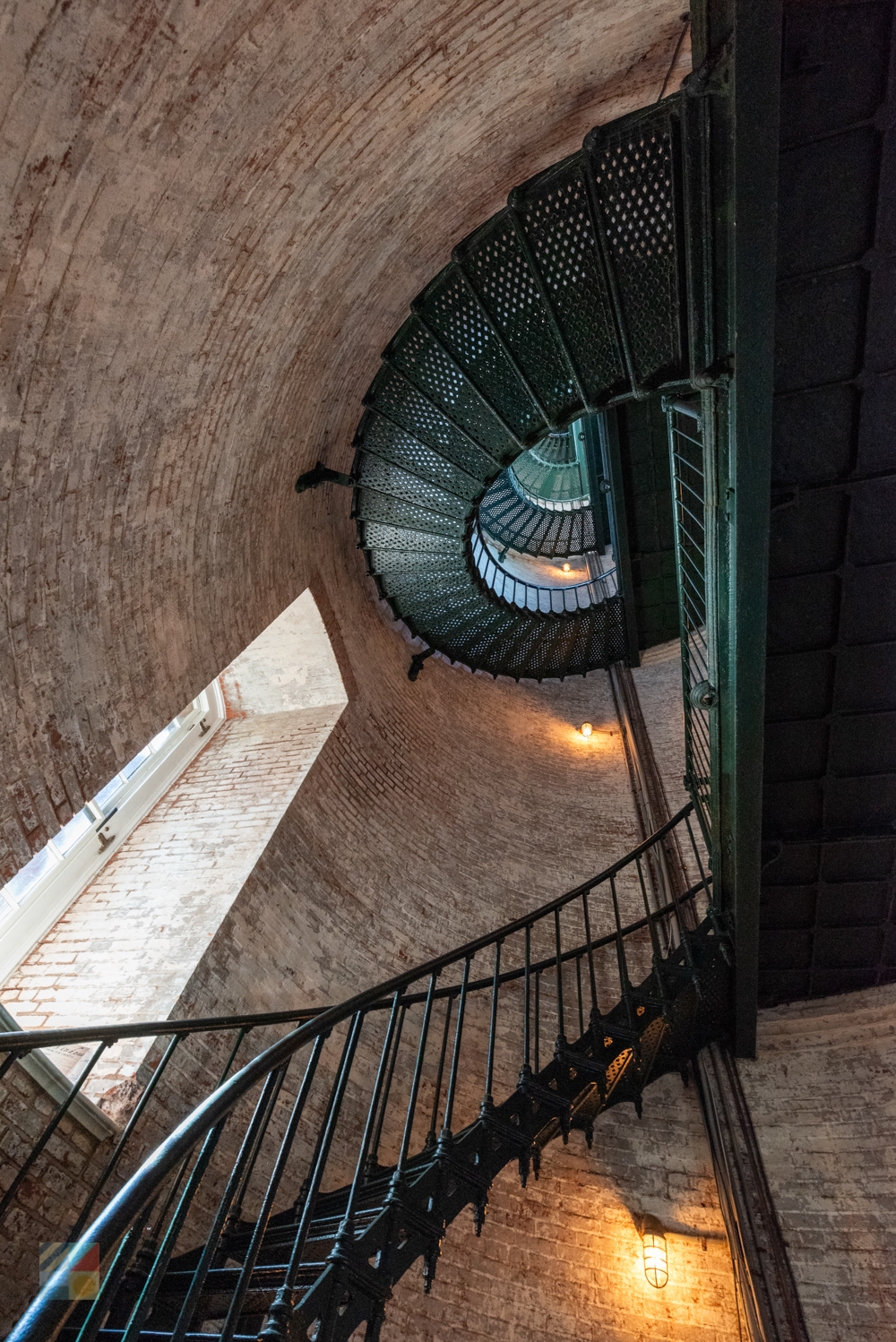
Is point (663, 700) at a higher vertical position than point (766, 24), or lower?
lower

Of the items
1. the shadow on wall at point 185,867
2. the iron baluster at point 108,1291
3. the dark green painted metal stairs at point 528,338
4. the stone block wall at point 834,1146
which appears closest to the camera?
the iron baluster at point 108,1291

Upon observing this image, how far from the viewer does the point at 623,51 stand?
11.9 ft

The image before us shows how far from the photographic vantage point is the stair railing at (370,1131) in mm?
1639

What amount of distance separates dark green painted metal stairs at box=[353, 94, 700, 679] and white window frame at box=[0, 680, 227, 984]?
2.21 metres

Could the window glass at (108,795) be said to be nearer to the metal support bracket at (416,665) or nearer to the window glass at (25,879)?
the window glass at (25,879)

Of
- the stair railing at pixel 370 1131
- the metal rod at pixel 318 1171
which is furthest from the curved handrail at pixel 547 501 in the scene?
the metal rod at pixel 318 1171

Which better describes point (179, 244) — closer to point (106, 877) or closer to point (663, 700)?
point (106, 877)

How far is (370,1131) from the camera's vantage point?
6.67 feet

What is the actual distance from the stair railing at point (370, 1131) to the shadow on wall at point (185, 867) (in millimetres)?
808

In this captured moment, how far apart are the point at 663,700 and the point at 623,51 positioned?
6098mm

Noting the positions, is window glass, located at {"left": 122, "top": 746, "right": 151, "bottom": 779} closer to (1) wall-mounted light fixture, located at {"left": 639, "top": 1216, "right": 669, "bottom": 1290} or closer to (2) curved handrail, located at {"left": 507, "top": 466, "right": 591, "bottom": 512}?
(1) wall-mounted light fixture, located at {"left": 639, "top": 1216, "right": 669, "bottom": 1290}

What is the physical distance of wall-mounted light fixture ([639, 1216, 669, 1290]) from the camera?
132 inches

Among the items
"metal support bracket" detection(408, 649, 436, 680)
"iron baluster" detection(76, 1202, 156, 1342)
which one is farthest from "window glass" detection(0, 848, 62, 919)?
"metal support bracket" detection(408, 649, 436, 680)

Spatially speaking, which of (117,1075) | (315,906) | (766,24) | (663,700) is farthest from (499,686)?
(766,24)
